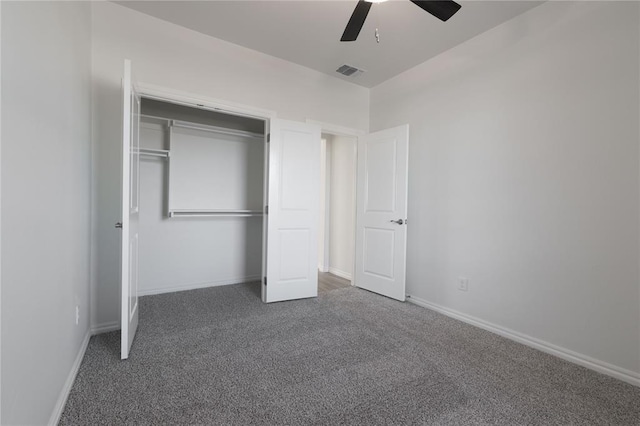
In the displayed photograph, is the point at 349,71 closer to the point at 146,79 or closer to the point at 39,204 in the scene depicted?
the point at 146,79

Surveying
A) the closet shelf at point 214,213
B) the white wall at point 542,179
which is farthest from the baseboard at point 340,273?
the closet shelf at point 214,213

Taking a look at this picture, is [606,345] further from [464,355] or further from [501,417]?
[501,417]

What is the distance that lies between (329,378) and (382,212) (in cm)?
224

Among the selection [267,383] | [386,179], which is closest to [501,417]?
[267,383]

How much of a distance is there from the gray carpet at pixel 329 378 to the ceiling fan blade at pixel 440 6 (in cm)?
239

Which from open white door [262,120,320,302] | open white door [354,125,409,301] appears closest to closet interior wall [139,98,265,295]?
open white door [262,120,320,302]

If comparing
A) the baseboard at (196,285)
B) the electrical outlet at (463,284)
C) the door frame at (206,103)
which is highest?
the door frame at (206,103)

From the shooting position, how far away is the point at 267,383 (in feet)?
6.09

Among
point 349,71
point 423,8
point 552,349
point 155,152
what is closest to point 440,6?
point 423,8

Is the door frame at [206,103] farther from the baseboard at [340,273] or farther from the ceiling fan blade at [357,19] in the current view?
the baseboard at [340,273]

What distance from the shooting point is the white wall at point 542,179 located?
208 cm

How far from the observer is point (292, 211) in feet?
11.6

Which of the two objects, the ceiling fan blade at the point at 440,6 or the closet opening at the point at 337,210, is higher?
the ceiling fan blade at the point at 440,6

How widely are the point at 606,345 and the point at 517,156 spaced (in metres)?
1.54
